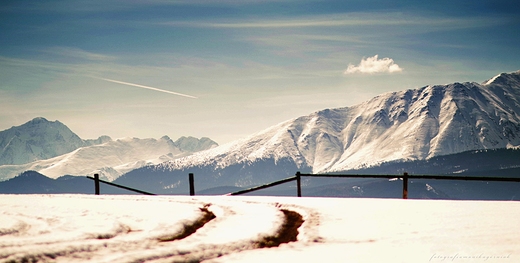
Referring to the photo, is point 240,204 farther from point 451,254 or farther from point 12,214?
point 451,254

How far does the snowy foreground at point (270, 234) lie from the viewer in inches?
340

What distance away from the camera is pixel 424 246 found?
9.37m

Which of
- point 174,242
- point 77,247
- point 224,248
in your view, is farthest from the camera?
point 174,242

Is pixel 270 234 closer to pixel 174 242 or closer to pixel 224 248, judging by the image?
pixel 224 248

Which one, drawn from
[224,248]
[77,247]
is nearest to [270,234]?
[224,248]

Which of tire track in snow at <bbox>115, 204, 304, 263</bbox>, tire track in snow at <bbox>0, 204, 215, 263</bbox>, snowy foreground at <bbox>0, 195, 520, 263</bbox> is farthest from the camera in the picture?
snowy foreground at <bbox>0, 195, 520, 263</bbox>

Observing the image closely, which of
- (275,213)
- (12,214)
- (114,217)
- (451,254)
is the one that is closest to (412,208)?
(275,213)

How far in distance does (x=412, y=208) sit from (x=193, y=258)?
343 inches

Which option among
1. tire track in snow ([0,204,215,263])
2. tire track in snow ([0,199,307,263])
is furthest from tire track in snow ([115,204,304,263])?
tire track in snow ([0,204,215,263])

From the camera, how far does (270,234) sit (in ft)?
36.7

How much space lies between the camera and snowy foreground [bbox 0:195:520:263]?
8.65 metres

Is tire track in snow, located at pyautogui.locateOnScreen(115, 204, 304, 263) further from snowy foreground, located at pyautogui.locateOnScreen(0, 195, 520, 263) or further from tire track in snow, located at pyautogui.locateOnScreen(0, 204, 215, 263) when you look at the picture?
tire track in snow, located at pyautogui.locateOnScreen(0, 204, 215, 263)

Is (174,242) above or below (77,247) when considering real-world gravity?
below

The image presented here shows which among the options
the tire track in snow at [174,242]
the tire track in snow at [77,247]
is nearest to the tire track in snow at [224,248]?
the tire track in snow at [174,242]
